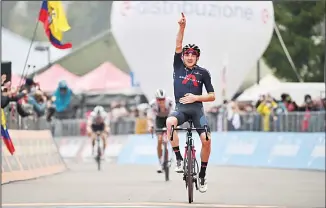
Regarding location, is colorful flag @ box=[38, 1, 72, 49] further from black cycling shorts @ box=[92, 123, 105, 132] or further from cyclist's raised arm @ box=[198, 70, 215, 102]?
black cycling shorts @ box=[92, 123, 105, 132]

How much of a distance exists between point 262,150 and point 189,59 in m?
15.3

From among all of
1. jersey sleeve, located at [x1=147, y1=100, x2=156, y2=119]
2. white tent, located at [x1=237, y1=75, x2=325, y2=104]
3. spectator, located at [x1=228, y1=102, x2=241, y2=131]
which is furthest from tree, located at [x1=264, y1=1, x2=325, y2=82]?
jersey sleeve, located at [x1=147, y1=100, x2=156, y2=119]

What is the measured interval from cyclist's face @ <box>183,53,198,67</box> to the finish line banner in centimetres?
1213

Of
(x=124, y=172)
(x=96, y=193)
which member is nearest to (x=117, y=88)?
(x=124, y=172)

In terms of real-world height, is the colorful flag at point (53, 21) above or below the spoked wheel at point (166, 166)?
above

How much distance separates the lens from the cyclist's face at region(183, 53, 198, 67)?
38.8ft

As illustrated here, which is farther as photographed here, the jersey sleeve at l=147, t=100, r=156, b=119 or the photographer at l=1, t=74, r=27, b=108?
the jersey sleeve at l=147, t=100, r=156, b=119

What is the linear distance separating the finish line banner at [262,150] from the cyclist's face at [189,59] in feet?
39.8

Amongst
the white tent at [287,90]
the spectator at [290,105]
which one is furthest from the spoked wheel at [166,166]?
the white tent at [287,90]

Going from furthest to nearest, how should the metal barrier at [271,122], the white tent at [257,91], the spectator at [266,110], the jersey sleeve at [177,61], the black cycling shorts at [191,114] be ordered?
the white tent at [257,91], the spectator at [266,110], the metal barrier at [271,122], the black cycling shorts at [191,114], the jersey sleeve at [177,61]

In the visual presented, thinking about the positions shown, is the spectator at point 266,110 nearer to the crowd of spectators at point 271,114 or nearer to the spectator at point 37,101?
the crowd of spectators at point 271,114

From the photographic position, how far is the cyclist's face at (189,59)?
466 inches

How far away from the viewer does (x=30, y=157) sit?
1973cm

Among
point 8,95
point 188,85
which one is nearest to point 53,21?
point 8,95
